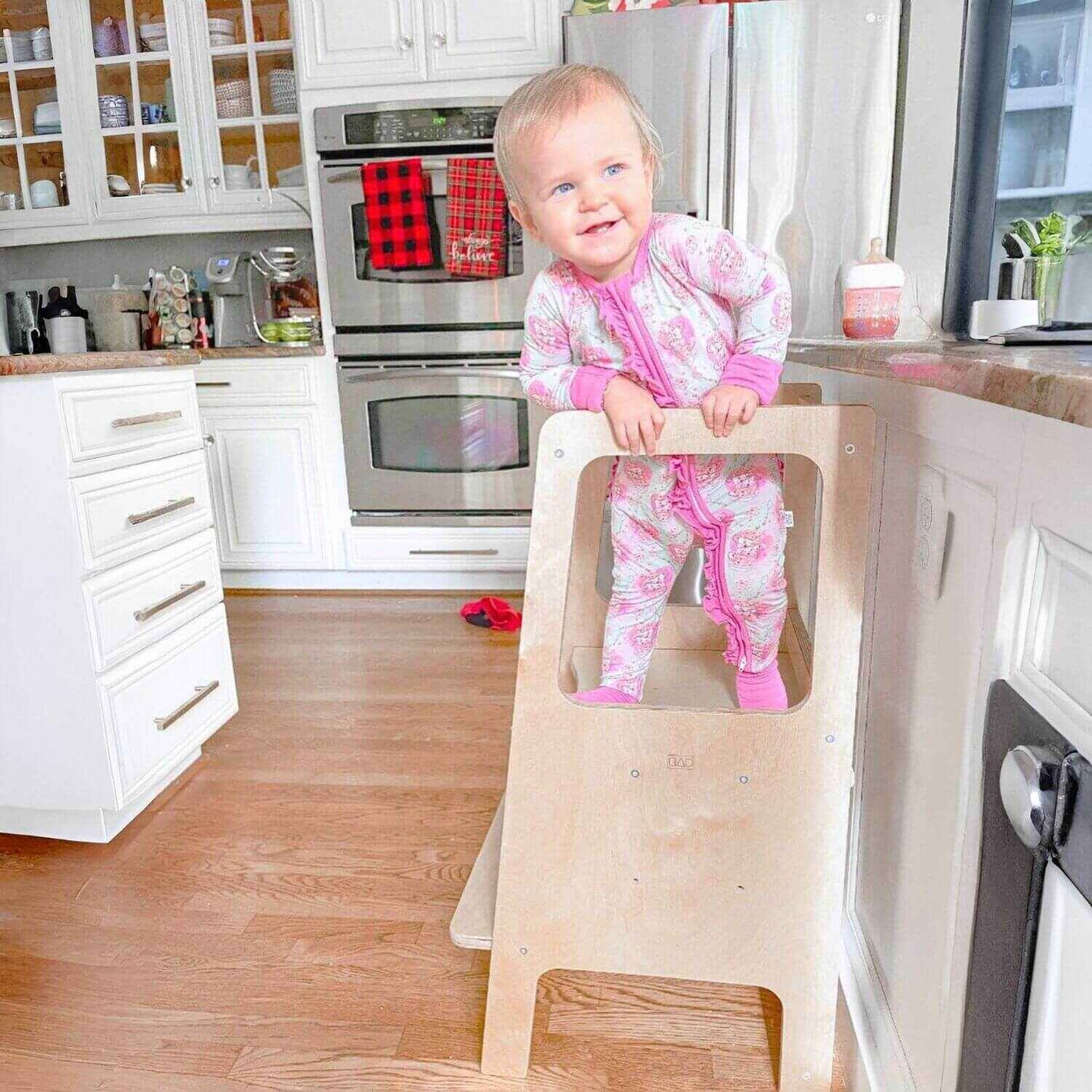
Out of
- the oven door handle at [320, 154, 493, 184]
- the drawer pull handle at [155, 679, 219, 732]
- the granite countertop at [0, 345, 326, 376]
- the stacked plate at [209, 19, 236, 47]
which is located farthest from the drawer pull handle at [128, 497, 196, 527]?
the stacked plate at [209, 19, 236, 47]

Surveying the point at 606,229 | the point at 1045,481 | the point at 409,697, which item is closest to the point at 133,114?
the point at 409,697

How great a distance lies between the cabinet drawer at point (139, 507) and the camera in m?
1.38

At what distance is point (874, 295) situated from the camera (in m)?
1.19

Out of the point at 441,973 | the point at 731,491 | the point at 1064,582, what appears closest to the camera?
the point at 1064,582

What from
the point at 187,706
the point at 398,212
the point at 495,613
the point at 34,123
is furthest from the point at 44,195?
the point at 187,706

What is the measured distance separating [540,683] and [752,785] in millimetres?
247

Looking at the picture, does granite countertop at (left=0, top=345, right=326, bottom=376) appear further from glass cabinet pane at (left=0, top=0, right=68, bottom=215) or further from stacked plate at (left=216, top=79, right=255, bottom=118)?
glass cabinet pane at (left=0, top=0, right=68, bottom=215)

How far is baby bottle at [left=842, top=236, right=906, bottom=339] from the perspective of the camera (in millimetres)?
1188

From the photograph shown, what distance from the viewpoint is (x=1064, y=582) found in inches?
20.0

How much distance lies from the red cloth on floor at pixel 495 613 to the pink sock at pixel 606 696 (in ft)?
5.00

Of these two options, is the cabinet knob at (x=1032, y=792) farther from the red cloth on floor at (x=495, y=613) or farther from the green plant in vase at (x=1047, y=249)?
the red cloth on floor at (x=495, y=613)

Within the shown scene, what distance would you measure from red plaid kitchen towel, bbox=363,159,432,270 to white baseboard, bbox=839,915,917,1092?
223cm

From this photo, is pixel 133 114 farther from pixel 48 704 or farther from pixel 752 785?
pixel 752 785

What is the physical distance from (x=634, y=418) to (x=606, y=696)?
0.36 m
